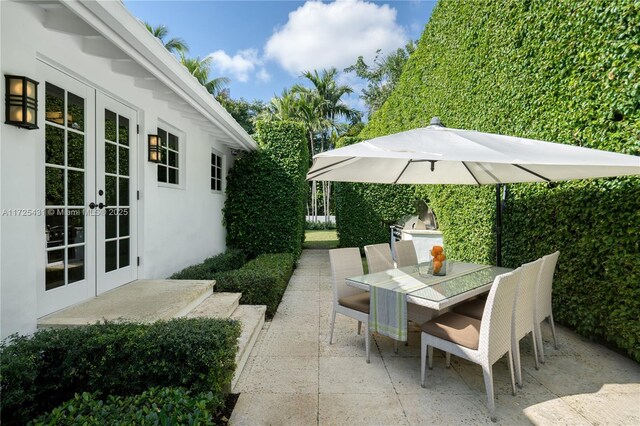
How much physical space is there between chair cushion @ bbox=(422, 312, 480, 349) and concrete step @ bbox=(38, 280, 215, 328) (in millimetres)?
2677

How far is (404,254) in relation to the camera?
4.99 m

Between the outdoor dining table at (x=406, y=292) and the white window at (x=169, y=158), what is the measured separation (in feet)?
12.8

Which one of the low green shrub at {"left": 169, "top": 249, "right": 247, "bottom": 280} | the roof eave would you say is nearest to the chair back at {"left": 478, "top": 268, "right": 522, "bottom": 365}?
the roof eave

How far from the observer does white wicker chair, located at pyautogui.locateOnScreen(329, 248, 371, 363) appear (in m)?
3.60

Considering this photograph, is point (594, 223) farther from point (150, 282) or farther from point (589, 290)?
point (150, 282)

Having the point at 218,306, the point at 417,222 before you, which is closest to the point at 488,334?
the point at 218,306

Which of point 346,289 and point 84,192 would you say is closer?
point 84,192

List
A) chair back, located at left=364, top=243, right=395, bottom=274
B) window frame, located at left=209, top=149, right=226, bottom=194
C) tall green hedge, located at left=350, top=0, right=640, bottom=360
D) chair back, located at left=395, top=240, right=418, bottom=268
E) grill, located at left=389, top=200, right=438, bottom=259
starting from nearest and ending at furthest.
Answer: tall green hedge, located at left=350, top=0, right=640, bottom=360 < chair back, located at left=364, top=243, right=395, bottom=274 < chair back, located at left=395, top=240, right=418, bottom=268 < window frame, located at left=209, top=149, right=226, bottom=194 < grill, located at left=389, top=200, right=438, bottom=259

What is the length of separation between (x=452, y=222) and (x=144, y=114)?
245 inches

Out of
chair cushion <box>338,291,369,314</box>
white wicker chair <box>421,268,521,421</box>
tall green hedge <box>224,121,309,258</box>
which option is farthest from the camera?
tall green hedge <box>224,121,309,258</box>

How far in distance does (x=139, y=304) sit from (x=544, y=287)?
15.1 ft

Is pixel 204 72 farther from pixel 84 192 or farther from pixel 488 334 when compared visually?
pixel 488 334

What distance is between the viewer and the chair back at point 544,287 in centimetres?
334

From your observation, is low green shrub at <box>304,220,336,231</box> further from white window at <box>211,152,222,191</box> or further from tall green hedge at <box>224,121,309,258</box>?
white window at <box>211,152,222,191</box>
